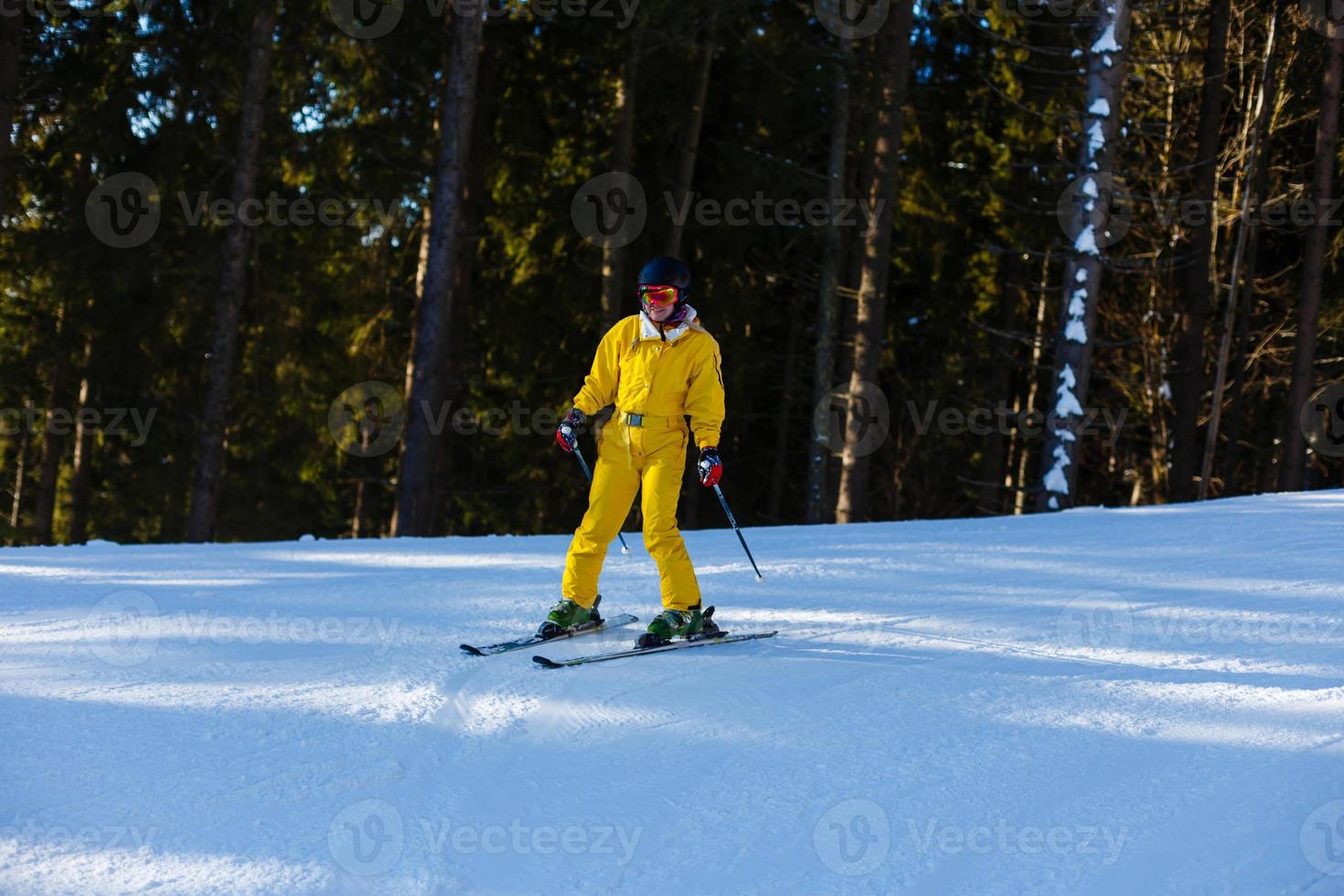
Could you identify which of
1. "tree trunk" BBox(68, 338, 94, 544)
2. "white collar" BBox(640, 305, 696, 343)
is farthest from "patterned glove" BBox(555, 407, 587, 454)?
"tree trunk" BBox(68, 338, 94, 544)

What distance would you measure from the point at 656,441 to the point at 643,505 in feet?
1.07

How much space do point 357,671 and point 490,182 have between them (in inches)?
639

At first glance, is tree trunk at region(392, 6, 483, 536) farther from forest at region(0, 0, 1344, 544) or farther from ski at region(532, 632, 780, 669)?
ski at region(532, 632, 780, 669)

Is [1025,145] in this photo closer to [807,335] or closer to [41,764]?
[807,335]

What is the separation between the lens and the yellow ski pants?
211 inches

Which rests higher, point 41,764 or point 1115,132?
point 1115,132

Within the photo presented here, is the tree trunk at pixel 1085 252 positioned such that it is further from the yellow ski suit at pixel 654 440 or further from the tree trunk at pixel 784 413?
the tree trunk at pixel 784 413

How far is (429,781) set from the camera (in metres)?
3.53

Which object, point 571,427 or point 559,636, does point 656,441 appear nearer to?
point 571,427

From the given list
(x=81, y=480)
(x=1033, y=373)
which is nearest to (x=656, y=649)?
(x=1033, y=373)

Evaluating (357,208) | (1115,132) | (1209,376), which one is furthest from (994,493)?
(357,208)

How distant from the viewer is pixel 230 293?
1496cm

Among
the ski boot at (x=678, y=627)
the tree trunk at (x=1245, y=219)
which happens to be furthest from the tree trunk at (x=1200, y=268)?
the ski boot at (x=678, y=627)

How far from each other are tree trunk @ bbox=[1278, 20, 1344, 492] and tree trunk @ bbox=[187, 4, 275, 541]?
611 inches
